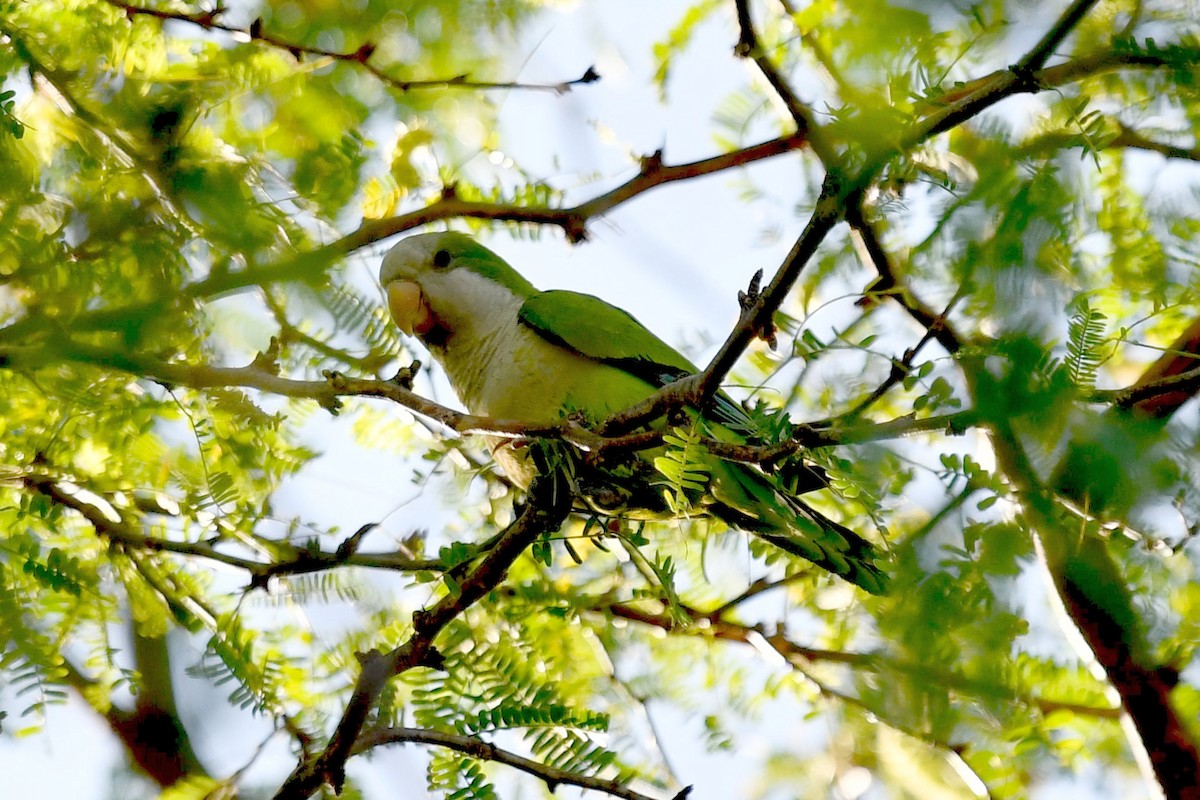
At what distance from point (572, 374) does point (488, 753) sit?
4.47ft

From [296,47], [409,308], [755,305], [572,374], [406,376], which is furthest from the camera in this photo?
[409,308]

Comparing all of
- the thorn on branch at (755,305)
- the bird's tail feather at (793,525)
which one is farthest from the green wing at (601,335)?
the thorn on branch at (755,305)

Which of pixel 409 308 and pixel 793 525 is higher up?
pixel 409 308

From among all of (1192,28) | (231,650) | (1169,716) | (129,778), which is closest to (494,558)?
(231,650)

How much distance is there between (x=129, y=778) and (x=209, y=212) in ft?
3.68

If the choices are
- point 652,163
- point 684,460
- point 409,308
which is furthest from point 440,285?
point 684,460

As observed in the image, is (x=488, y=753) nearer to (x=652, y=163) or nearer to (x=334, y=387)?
(x=334, y=387)

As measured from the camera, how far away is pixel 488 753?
2.11 m

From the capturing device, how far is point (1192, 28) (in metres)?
1.68

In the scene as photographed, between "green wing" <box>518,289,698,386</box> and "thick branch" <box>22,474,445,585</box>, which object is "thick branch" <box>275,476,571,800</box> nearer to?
"thick branch" <box>22,474,445,585</box>

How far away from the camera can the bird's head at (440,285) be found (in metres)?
3.62

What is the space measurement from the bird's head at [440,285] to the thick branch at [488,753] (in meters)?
1.68

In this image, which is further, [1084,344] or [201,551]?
[201,551]

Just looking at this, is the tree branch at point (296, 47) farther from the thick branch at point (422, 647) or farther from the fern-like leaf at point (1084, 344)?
the fern-like leaf at point (1084, 344)
